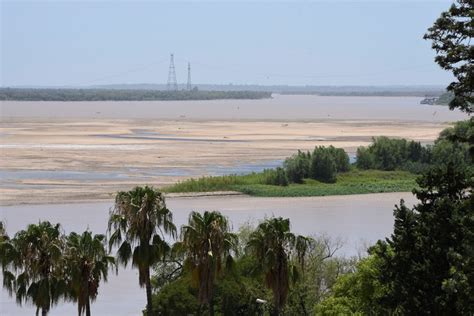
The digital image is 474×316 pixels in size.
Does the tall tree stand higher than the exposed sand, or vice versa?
the tall tree

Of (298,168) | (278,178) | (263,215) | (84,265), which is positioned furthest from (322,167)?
(84,265)

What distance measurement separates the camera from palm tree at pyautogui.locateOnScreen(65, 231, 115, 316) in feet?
65.4

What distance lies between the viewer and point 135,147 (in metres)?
88.8

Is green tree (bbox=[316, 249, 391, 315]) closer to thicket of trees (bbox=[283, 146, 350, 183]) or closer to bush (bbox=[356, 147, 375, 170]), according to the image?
thicket of trees (bbox=[283, 146, 350, 183])

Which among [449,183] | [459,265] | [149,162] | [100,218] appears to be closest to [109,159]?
[149,162]

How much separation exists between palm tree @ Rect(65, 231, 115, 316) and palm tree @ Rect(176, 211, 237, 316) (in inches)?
66.7

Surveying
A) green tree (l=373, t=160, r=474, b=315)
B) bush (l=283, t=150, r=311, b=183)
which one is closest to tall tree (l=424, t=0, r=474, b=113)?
green tree (l=373, t=160, r=474, b=315)

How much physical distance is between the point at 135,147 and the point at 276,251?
68.8 meters

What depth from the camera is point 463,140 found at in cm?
1365

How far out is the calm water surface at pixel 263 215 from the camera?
1391 inches

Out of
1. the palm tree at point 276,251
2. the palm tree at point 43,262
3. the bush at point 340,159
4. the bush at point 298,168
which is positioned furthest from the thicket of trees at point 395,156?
the palm tree at point 43,262

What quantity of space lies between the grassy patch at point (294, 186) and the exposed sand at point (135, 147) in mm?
2979

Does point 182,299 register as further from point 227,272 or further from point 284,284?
point 284,284

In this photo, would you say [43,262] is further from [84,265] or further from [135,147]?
[135,147]
